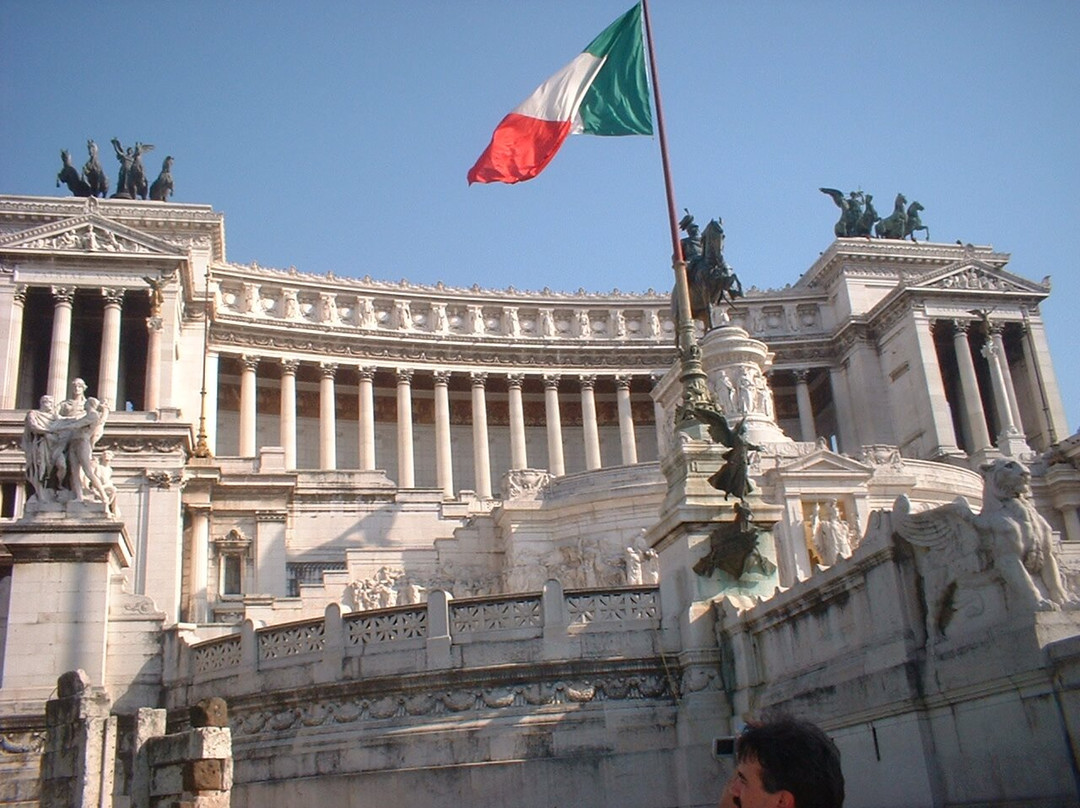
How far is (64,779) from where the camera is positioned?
586 inches

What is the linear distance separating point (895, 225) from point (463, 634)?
7075 cm

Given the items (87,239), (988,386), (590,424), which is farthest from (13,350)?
(988,386)

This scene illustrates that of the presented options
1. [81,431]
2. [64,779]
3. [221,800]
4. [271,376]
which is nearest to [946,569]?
[221,800]

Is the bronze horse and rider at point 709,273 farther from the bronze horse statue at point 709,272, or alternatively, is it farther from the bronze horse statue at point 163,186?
the bronze horse statue at point 163,186

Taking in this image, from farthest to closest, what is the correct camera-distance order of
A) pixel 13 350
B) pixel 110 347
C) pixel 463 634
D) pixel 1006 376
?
1. pixel 1006 376
2. pixel 110 347
3. pixel 13 350
4. pixel 463 634

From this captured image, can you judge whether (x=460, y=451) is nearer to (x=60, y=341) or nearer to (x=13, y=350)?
(x=60, y=341)

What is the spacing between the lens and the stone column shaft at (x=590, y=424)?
232 ft

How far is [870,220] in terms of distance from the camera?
81375 mm

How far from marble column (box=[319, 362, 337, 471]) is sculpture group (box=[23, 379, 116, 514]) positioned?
42669 millimetres

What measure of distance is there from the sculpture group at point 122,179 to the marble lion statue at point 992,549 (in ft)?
211

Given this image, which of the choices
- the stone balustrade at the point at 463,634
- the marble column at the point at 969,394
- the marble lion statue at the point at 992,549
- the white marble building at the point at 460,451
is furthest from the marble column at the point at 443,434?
the marble lion statue at the point at 992,549

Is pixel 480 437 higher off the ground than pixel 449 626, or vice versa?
pixel 480 437

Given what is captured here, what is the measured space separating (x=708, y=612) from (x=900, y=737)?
6.13m

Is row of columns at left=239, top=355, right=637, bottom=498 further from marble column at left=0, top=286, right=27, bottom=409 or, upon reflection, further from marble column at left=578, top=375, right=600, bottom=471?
marble column at left=0, top=286, right=27, bottom=409
